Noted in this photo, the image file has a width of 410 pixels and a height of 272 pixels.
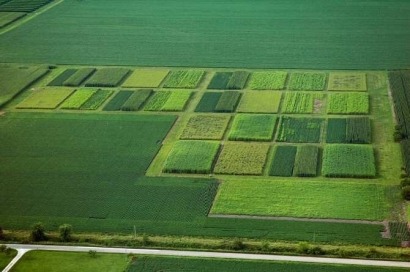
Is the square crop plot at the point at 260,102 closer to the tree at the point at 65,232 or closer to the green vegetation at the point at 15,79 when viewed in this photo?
the tree at the point at 65,232

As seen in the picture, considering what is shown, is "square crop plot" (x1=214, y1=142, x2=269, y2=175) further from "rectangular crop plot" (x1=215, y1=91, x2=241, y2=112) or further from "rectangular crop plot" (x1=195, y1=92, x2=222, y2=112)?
"rectangular crop plot" (x1=195, y1=92, x2=222, y2=112)

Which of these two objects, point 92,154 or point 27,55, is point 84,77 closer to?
point 27,55

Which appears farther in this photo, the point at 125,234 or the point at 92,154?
the point at 92,154

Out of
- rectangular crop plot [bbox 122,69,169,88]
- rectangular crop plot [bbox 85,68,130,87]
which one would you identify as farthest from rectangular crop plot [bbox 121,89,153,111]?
rectangular crop plot [bbox 85,68,130,87]

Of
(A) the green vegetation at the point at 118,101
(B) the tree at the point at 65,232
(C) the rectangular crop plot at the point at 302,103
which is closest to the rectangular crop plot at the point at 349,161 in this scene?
(C) the rectangular crop plot at the point at 302,103

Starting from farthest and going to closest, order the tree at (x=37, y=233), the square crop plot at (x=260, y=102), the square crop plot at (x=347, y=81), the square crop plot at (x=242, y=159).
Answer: the square crop plot at (x=347, y=81)
the square crop plot at (x=260, y=102)
the square crop plot at (x=242, y=159)
the tree at (x=37, y=233)

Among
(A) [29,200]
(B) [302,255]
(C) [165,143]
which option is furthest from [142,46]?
(B) [302,255]

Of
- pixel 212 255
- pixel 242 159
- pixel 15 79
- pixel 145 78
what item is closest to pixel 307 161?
pixel 242 159
